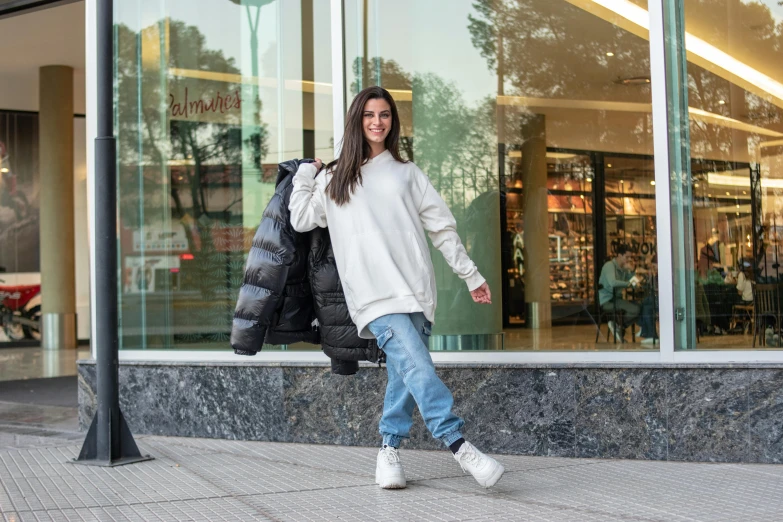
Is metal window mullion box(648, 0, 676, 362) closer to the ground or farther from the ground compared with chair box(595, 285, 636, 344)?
farther from the ground

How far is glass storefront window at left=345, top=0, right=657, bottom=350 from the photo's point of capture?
19.5ft

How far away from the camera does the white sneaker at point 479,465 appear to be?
4035 millimetres

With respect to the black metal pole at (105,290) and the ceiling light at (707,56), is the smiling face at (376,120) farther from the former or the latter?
the ceiling light at (707,56)

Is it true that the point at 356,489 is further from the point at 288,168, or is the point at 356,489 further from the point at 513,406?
the point at 288,168

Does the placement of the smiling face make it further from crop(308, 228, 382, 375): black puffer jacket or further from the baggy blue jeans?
the baggy blue jeans

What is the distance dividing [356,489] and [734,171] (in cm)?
327

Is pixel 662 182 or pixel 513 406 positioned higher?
pixel 662 182

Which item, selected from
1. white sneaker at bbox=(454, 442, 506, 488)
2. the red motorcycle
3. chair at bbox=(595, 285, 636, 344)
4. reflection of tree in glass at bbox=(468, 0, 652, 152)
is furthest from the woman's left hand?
the red motorcycle

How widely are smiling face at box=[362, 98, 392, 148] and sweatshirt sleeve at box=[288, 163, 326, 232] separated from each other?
33cm

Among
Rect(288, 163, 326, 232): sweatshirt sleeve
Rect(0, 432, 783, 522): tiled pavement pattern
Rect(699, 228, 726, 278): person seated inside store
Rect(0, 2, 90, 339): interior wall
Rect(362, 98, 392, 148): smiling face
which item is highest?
Rect(0, 2, 90, 339): interior wall

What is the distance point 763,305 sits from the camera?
18.3ft

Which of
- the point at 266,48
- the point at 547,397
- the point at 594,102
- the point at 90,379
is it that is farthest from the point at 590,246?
the point at 90,379

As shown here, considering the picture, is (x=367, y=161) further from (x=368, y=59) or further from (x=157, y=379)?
(x=157, y=379)

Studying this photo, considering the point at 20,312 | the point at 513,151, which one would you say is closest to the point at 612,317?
the point at 513,151
